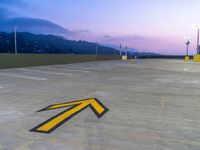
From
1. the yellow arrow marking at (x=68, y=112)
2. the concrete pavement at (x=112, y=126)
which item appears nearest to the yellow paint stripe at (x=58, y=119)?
the yellow arrow marking at (x=68, y=112)

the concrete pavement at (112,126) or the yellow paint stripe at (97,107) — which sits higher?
A: the yellow paint stripe at (97,107)

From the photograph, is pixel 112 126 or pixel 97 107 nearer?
pixel 112 126

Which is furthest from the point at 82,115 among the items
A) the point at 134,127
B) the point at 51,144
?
the point at 51,144

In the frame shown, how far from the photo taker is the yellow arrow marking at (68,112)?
4027mm

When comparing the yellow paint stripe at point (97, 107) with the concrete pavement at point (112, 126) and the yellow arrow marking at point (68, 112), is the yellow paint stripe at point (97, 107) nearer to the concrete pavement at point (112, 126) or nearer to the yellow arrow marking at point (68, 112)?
the yellow arrow marking at point (68, 112)

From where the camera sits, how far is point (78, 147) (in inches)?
125

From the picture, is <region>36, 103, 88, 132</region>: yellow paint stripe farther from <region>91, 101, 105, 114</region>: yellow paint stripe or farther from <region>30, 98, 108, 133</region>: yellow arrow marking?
<region>91, 101, 105, 114</region>: yellow paint stripe

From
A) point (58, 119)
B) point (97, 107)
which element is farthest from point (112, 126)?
point (97, 107)

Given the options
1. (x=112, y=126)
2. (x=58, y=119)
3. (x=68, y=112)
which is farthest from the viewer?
(x=68, y=112)

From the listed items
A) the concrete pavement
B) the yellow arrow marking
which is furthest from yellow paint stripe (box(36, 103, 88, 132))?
the concrete pavement

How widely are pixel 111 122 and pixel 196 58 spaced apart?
4442cm

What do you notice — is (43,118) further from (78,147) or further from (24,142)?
(78,147)

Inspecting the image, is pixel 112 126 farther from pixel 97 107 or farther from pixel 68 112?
pixel 97 107

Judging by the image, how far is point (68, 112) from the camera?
16.8 ft
